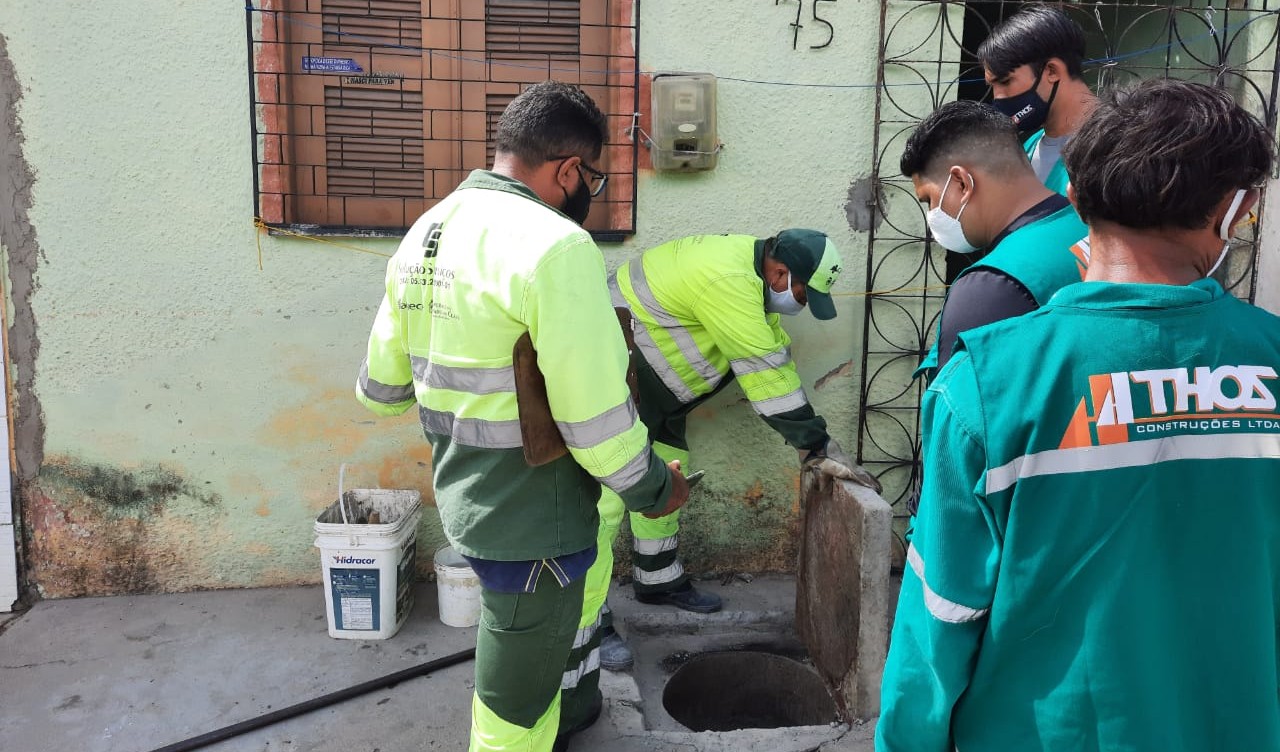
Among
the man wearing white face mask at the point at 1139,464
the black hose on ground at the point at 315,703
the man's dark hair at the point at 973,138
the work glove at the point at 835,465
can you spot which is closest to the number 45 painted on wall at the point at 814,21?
the work glove at the point at 835,465

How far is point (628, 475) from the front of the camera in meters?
2.14

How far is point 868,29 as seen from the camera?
12.5 feet

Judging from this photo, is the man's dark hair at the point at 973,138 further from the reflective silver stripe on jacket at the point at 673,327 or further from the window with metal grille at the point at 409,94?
the window with metal grille at the point at 409,94

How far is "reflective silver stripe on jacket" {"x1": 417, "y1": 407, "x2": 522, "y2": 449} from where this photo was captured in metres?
2.11

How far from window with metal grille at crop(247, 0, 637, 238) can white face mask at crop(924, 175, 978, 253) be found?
1.86 meters

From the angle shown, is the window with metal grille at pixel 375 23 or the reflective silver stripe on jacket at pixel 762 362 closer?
the reflective silver stripe on jacket at pixel 762 362

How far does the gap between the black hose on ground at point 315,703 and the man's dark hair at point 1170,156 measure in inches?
112

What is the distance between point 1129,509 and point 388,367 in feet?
6.14

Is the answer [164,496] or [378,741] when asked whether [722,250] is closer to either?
[378,741]

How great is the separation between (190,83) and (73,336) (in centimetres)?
118

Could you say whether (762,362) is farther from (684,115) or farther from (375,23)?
(375,23)

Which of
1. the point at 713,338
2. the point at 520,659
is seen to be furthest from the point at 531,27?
the point at 520,659

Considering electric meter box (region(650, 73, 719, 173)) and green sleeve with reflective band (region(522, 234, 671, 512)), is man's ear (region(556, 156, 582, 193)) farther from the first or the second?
electric meter box (region(650, 73, 719, 173))

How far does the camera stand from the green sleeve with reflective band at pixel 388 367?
7.76 feet
